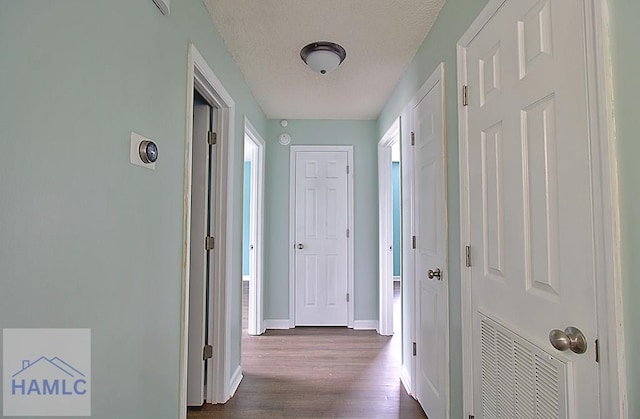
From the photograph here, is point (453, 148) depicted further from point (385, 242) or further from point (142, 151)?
point (385, 242)

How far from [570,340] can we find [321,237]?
3.18 metres

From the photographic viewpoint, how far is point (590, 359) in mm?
855

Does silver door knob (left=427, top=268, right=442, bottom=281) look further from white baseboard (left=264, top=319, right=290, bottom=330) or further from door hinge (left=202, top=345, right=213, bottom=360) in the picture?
white baseboard (left=264, top=319, right=290, bottom=330)

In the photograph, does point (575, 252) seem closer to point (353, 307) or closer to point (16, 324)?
point (16, 324)

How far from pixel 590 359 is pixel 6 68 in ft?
4.86

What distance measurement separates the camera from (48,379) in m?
0.85

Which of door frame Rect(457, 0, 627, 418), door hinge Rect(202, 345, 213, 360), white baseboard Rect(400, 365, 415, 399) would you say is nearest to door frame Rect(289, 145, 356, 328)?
white baseboard Rect(400, 365, 415, 399)

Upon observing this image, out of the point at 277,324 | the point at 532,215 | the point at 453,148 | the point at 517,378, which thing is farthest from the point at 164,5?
the point at 277,324

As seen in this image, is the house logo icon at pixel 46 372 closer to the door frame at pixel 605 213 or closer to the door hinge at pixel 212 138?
the door frame at pixel 605 213

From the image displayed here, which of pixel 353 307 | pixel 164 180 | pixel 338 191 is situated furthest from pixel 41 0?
pixel 353 307

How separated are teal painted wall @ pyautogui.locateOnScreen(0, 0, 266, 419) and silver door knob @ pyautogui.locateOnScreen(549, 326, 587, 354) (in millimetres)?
1283

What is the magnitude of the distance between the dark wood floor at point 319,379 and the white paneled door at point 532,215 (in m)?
1.06

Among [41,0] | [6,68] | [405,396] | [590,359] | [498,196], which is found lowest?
[405,396]

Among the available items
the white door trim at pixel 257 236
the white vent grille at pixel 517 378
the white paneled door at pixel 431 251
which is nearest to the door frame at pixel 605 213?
the white vent grille at pixel 517 378
